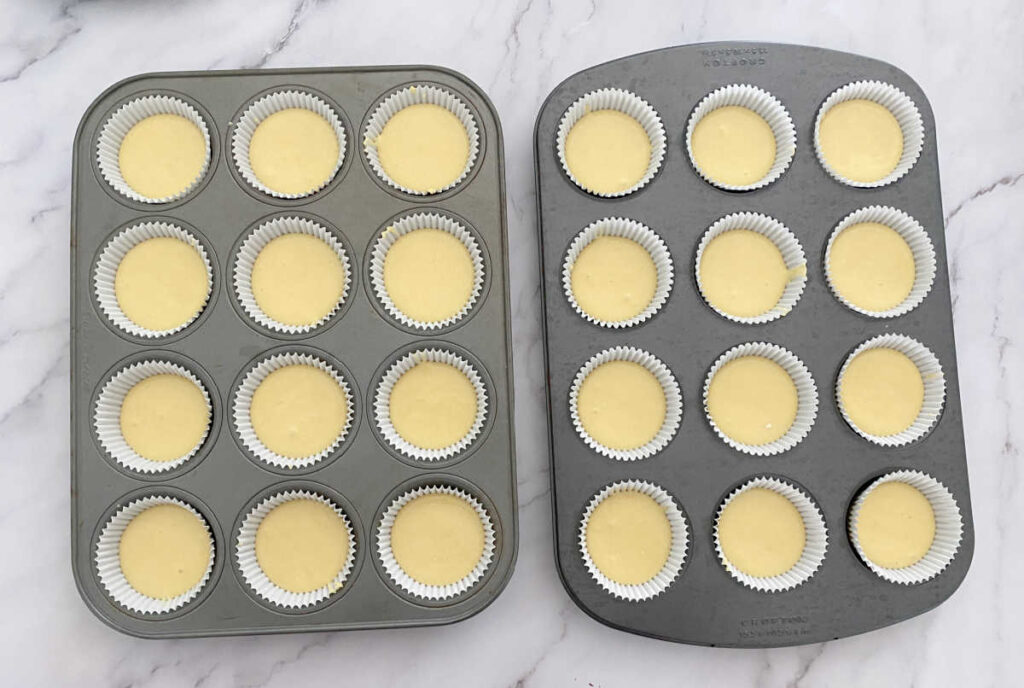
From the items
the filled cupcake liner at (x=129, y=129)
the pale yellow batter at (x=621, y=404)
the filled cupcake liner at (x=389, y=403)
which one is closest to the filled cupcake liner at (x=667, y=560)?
the pale yellow batter at (x=621, y=404)

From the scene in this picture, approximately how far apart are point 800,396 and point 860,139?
762 millimetres

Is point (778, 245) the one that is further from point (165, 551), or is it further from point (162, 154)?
point (165, 551)

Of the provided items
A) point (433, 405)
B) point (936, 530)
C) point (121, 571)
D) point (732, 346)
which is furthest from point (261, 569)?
point (936, 530)

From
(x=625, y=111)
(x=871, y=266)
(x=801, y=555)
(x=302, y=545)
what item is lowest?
(x=801, y=555)

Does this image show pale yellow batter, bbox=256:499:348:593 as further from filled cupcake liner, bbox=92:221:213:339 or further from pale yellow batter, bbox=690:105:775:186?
pale yellow batter, bbox=690:105:775:186

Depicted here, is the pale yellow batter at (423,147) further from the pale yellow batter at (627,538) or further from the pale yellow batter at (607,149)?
the pale yellow batter at (627,538)

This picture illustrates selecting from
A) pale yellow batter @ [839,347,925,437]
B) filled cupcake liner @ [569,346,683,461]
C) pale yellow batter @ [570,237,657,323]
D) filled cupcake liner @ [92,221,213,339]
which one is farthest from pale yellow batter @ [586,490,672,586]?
filled cupcake liner @ [92,221,213,339]

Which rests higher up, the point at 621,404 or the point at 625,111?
the point at 625,111

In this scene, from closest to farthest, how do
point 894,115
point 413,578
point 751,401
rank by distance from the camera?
1. point 413,578
2. point 751,401
3. point 894,115

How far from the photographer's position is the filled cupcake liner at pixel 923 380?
6.06 ft

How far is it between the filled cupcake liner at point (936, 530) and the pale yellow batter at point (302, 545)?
136cm

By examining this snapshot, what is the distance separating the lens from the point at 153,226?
1805mm

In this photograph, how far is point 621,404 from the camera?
1.85 m

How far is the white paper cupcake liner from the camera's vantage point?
67.9 inches
